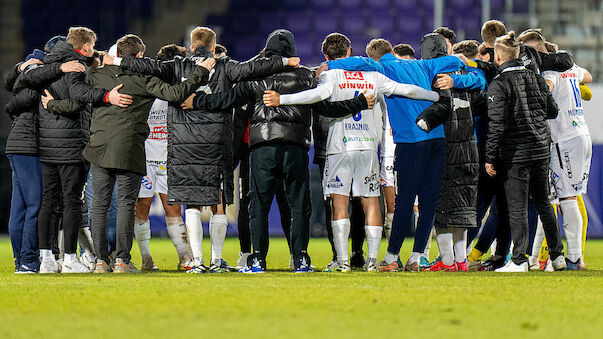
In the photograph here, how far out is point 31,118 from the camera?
778 cm

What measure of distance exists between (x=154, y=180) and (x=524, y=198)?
3.25 meters

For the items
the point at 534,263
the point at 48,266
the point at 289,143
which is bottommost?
the point at 534,263

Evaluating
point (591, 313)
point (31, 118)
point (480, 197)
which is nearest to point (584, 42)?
point (480, 197)

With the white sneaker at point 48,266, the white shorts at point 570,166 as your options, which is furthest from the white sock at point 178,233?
the white shorts at point 570,166

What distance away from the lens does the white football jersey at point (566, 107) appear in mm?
8086

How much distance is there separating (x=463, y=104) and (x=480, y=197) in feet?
2.90

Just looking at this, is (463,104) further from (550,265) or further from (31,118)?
(31,118)

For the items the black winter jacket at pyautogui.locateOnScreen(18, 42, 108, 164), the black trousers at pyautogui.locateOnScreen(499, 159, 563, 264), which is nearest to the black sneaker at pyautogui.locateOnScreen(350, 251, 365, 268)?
the black trousers at pyautogui.locateOnScreen(499, 159, 563, 264)

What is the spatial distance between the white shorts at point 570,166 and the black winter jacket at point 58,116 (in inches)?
157

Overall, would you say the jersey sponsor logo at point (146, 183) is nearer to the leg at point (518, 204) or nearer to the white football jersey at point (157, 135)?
the white football jersey at point (157, 135)

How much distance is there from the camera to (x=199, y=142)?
7441 mm

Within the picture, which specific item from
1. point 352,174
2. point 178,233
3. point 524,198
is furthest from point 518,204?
point 178,233

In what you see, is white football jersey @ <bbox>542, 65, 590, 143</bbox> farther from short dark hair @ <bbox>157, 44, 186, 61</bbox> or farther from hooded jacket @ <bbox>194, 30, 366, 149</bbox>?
short dark hair @ <bbox>157, 44, 186, 61</bbox>

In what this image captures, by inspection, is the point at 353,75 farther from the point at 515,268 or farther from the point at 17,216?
the point at 17,216
